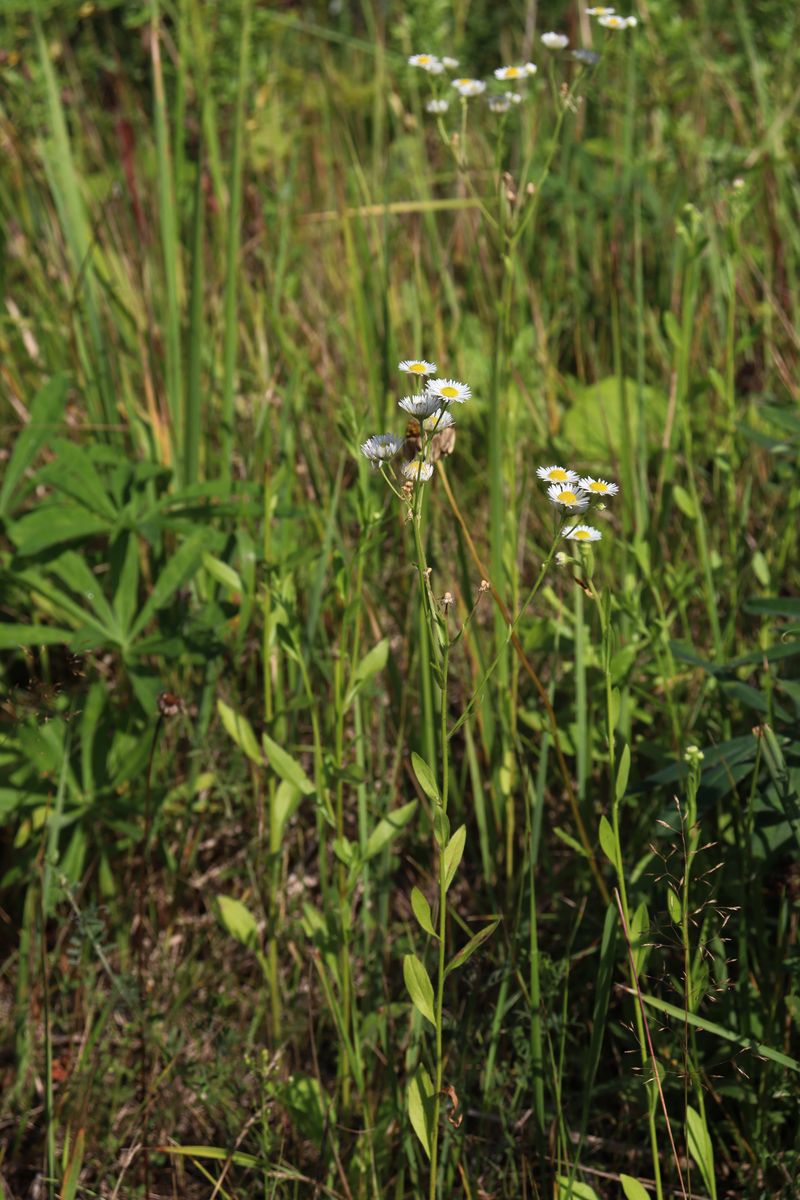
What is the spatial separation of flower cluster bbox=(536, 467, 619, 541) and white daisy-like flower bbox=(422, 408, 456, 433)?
0.31ft

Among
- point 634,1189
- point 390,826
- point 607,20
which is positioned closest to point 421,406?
point 390,826

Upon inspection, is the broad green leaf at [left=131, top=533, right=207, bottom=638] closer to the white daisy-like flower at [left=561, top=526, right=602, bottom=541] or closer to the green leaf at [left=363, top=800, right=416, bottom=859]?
the green leaf at [left=363, top=800, right=416, bottom=859]

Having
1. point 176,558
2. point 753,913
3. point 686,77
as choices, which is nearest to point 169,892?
point 176,558

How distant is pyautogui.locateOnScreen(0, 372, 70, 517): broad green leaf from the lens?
67.5 inches

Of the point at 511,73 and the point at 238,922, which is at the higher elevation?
the point at 511,73

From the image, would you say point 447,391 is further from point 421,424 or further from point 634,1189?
point 634,1189

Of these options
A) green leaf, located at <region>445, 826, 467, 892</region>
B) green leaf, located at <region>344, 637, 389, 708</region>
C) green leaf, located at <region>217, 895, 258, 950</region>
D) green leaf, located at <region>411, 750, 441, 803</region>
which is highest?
green leaf, located at <region>411, 750, 441, 803</region>

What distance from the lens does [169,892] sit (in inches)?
62.2

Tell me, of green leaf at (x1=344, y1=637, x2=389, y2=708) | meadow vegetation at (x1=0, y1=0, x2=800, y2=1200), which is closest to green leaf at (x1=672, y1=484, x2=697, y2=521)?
meadow vegetation at (x1=0, y1=0, x2=800, y2=1200)

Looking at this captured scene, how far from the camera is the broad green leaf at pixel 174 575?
1580 millimetres

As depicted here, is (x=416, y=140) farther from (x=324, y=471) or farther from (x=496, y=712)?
(x=496, y=712)

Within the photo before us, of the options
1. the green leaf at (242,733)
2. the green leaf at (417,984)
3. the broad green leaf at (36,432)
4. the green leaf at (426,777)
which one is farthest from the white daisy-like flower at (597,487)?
the broad green leaf at (36,432)

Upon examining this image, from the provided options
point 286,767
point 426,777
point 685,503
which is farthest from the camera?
point 685,503

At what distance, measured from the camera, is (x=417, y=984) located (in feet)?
3.21
